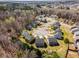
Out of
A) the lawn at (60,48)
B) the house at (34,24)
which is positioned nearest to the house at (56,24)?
the lawn at (60,48)

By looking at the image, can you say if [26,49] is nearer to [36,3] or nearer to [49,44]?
[49,44]

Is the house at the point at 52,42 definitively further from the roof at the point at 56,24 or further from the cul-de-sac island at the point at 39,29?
the roof at the point at 56,24

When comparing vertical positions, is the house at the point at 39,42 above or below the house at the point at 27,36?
below

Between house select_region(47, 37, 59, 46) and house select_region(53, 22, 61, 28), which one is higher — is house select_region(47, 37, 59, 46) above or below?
below

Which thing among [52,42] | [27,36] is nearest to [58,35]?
[52,42]

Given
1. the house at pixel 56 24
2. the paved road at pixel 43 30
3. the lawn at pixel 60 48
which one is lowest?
the lawn at pixel 60 48

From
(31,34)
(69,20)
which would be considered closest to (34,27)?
(31,34)

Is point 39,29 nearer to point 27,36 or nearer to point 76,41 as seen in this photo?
point 27,36

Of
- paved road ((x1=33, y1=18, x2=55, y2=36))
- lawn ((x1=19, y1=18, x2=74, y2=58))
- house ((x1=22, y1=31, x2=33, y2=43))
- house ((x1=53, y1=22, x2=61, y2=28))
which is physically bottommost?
lawn ((x1=19, y1=18, x2=74, y2=58))

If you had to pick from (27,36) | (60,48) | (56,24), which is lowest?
(60,48)

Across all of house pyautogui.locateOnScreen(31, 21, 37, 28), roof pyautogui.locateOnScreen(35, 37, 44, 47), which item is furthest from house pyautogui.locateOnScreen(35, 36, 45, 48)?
house pyautogui.locateOnScreen(31, 21, 37, 28)

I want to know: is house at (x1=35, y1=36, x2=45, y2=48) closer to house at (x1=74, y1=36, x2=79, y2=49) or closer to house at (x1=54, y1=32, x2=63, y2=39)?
house at (x1=54, y1=32, x2=63, y2=39)

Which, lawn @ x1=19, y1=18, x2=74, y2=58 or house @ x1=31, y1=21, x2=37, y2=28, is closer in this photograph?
lawn @ x1=19, y1=18, x2=74, y2=58
